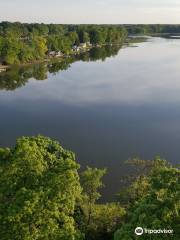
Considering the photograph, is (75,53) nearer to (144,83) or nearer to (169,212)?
(144,83)

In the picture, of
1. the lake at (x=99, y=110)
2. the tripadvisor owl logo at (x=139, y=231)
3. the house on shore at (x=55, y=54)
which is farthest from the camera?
the house on shore at (x=55, y=54)

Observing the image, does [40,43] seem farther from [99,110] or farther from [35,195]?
[35,195]

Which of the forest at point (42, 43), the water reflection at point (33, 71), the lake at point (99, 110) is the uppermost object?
the forest at point (42, 43)

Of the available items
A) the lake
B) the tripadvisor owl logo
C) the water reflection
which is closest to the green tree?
the tripadvisor owl logo

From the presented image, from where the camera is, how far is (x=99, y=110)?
231 feet

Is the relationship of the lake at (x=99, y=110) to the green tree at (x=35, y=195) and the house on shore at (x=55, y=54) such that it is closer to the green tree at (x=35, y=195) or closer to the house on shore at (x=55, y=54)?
the house on shore at (x=55, y=54)

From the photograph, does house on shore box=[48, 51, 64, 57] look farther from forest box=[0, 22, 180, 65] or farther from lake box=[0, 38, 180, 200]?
lake box=[0, 38, 180, 200]

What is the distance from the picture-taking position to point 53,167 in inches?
930

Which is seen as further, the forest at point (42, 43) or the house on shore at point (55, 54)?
the house on shore at point (55, 54)

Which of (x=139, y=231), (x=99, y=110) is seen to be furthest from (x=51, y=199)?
(x=99, y=110)

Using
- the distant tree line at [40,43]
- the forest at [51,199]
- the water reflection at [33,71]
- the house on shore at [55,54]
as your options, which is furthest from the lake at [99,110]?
the forest at [51,199]

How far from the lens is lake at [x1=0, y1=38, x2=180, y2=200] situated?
50.8 metres

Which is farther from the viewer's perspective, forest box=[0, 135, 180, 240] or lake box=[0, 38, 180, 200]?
lake box=[0, 38, 180, 200]

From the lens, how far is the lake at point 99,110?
5081 cm
